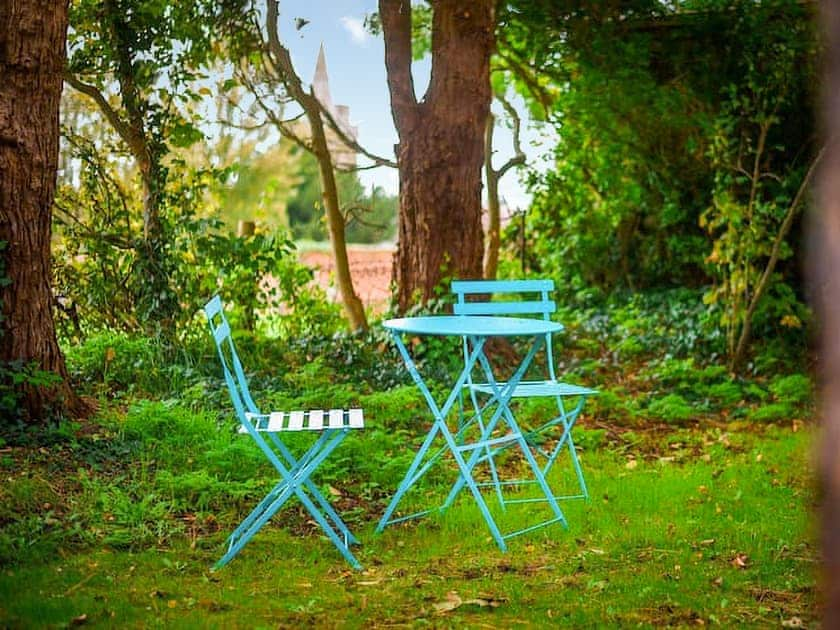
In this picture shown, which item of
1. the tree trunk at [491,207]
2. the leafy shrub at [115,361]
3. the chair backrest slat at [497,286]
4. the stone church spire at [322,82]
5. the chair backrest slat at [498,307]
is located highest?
the stone church spire at [322,82]

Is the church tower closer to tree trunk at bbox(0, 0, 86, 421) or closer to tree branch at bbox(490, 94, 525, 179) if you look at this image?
tree branch at bbox(490, 94, 525, 179)

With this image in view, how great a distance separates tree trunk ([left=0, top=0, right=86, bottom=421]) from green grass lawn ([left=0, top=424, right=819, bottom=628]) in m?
0.84

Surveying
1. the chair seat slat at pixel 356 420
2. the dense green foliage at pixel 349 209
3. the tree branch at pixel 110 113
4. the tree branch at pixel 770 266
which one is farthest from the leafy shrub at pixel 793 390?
the tree branch at pixel 110 113

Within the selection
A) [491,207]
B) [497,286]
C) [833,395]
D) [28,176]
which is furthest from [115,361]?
[833,395]

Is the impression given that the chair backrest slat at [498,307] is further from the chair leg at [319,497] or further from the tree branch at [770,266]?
the tree branch at [770,266]

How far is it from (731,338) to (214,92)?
493cm

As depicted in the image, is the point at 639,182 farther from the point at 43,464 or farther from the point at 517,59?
the point at 43,464

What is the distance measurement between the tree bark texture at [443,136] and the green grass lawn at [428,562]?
2891mm

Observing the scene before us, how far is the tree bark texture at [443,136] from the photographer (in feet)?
27.1

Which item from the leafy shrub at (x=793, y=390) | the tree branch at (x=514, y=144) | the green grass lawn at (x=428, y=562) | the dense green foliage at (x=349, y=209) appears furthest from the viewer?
the tree branch at (x=514, y=144)

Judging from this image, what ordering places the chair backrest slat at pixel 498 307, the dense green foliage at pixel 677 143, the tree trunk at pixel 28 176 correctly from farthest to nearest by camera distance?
the dense green foliage at pixel 677 143, the tree trunk at pixel 28 176, the chair backrest slat at pixel 498 307

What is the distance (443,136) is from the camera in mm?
8242

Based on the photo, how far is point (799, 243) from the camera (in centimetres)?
932

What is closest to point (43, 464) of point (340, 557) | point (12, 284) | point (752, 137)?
point (12, 284)
